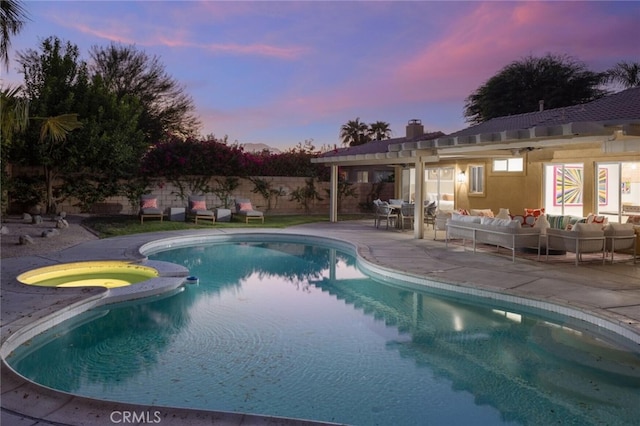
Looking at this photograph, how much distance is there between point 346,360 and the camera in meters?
5.39

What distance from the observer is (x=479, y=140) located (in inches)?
412

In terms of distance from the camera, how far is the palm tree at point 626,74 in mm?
27203

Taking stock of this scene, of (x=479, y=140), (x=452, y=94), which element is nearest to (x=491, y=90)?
(x=452, y=94)

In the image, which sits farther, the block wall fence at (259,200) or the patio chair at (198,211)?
the block wall fence at (259,200)

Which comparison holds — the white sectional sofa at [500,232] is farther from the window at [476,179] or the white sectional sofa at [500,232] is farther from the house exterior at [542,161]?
the window at [476,179]

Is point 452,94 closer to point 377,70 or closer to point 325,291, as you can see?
point 377,70

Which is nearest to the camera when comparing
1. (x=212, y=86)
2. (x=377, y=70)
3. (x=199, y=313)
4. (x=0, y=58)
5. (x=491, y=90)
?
(x=199, y=313)

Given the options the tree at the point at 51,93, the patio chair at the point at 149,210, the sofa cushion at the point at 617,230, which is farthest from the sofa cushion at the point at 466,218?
the tree at the point at 51,93

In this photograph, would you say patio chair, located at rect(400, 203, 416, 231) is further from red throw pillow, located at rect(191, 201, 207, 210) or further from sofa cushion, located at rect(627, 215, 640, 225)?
red throw pillow, located at rect(191, 201, 207, 210)

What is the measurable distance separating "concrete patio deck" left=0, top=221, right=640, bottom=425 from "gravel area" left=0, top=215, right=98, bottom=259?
1.66 ft

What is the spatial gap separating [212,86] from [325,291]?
18675 millimetres

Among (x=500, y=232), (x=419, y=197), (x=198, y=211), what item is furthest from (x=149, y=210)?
(x=500, y=232)

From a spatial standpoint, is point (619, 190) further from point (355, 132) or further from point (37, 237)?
point (355, 132)

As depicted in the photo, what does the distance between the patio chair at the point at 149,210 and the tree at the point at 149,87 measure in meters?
12.2
